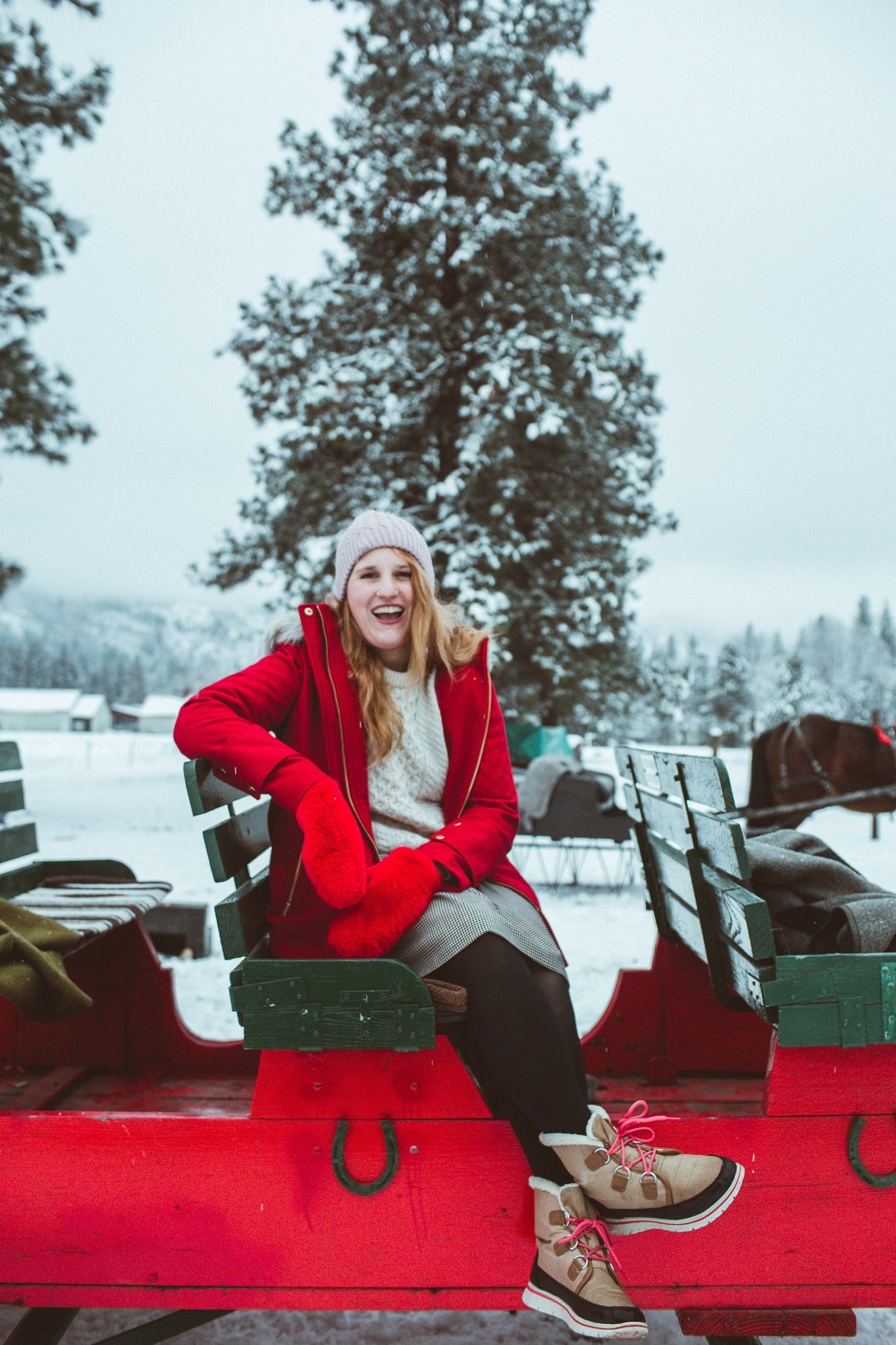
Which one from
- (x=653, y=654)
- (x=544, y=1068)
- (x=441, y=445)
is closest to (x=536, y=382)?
(x=441, y=445)

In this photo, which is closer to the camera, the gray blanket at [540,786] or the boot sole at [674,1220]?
the boot sole at [674,1220]

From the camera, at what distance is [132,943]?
9.05 feet

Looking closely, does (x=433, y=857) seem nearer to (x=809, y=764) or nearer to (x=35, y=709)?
(x=809, y=764)

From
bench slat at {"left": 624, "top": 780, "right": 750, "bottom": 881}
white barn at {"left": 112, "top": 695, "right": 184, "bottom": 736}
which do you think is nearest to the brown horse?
bench slat at {"left": 624, "top": 780, "right": 750, "bottom": 881}

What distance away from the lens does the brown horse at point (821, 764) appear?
9000 mm

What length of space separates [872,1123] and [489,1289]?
2.81 feet

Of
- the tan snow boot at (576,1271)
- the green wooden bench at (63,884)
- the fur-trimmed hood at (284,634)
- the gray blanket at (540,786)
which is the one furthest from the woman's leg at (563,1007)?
the gray blanket at (540,786)

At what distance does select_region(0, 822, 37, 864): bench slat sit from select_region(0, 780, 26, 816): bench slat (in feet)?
0.20

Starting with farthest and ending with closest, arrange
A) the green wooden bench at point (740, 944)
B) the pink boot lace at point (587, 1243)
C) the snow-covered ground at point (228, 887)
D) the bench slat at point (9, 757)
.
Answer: the bench slat at point (9, 757) < the snow-covered ground at point (228, 887) < the green wooden bench at point (740, 944) < the pink boot lace at point (587, 1243)

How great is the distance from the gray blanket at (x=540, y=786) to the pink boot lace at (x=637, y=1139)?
19.9ft

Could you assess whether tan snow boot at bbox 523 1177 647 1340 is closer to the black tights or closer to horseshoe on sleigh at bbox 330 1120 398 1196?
the black tights

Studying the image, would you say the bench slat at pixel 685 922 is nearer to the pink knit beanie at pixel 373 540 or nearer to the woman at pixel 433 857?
the woman at pixel 433 857

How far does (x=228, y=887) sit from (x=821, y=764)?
6.04 m

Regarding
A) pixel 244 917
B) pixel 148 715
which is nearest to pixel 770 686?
pixel 148 715
